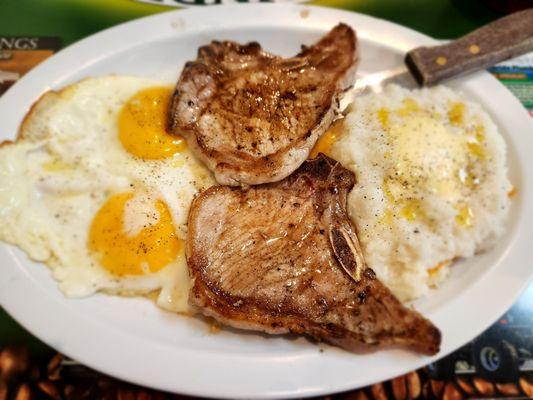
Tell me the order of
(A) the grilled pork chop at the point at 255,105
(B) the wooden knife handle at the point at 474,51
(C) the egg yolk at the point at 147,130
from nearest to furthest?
(A) the grilled pork chop at the point at 255,105
(C) the egg yolk at the point at 147,130
(B) the wooden knife handle at the point at 474,51

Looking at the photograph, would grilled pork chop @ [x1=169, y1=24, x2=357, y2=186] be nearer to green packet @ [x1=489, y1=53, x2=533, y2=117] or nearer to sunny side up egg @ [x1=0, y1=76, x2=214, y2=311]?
sunny side up egg @ [x1=0, y1=76, x2=214, y2=311]

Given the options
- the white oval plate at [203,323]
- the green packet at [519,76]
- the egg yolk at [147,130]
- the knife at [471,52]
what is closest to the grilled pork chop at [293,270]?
the white oval plate at [203,323]

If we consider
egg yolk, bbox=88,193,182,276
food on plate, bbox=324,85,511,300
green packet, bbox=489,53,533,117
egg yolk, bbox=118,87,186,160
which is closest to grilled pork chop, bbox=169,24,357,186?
egg yolk, bbox=118,87,186,160

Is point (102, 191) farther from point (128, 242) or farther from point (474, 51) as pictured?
point (474, 51)

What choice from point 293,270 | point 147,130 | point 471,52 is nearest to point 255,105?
point 147,130

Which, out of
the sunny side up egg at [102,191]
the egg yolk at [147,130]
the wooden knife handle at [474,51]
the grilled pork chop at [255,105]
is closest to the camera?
the sunny side up egg at [102,191]

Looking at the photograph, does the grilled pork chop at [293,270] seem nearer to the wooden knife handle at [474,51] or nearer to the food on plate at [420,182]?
the food on plate at [420,182]
